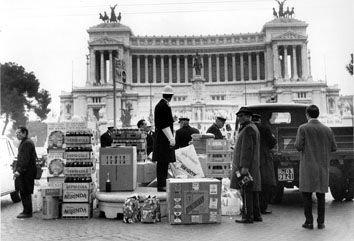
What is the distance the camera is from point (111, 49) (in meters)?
73.4

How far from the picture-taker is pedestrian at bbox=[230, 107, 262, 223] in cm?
800

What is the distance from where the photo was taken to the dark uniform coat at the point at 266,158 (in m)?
8.90

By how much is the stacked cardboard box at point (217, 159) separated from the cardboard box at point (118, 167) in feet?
6.14

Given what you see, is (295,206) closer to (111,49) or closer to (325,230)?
(325,230)

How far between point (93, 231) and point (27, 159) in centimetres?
266

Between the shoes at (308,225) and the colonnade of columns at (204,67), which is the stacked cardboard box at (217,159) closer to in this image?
the shoes at (308,225)

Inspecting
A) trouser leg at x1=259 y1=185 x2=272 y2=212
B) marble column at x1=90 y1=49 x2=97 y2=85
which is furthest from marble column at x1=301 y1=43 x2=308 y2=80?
trouser leg at x1=259 y1=185 x2=272 y2=212

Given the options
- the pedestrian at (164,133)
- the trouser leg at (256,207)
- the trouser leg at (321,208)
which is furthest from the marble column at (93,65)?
the trouser leg at (321,208)

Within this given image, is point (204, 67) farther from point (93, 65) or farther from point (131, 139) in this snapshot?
point (131, 139)

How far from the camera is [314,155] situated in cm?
754

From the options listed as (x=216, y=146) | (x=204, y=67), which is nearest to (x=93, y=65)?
(x=204, y=67)

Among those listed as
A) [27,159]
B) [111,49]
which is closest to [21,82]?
[27,159]

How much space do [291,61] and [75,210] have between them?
70.8 meters

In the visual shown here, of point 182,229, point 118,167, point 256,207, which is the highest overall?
point 118,167
